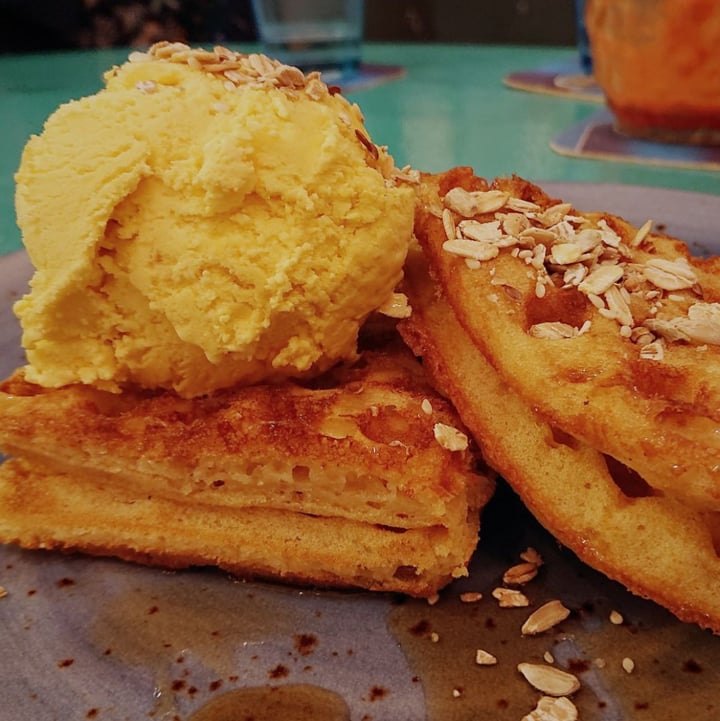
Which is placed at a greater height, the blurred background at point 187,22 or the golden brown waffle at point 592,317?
the golden brown waffle at point 592,317

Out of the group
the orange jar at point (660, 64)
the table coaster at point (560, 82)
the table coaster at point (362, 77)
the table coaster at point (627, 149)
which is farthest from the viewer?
the table coaster at point (362, 77)

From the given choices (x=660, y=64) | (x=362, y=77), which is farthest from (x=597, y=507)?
(x=362, y=77)

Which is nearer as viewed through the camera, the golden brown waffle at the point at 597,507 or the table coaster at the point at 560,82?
the golden brown waffle at the point at 597,507

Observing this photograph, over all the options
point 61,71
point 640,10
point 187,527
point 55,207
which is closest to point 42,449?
point 187,527

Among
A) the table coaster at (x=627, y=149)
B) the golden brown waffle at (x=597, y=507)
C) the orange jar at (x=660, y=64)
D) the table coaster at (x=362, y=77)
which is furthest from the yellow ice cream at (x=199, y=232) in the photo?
the table coaster at (x=362, y=77)

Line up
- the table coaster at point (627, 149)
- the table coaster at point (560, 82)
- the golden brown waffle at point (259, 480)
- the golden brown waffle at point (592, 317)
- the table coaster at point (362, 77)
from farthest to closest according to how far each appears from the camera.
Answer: the table coaster at point (362, 77) → the table coaster at point (560, 82) → the table coaster at point (627, 149) → the golden brown waffle at point (259, 480) → the golden brown waffle at point (592, 317)

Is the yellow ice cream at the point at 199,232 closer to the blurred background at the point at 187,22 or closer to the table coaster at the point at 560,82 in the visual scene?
the table coaster at the point at 560,82
